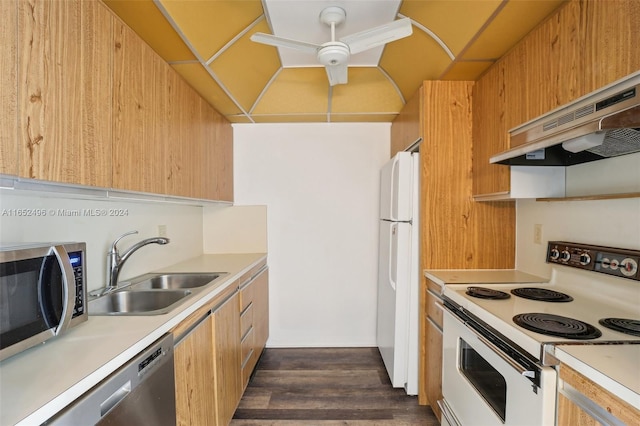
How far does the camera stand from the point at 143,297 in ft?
5.37

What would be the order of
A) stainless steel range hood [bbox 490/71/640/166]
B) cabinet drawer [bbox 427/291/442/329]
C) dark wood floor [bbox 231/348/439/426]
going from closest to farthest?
stainless steel range hood [bbox 490/71/640/166]
cabinet drawer [bbox 427/291/442/329]
dark wood floor [bbox 231/348/439/426]

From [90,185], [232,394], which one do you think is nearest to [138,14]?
[90,185]

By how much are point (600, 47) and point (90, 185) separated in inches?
78.3

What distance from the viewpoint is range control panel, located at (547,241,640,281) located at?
1.20m

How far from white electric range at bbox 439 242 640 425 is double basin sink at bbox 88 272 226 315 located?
134 centimetres

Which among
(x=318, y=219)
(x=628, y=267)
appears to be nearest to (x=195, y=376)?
(x=318, y=219)

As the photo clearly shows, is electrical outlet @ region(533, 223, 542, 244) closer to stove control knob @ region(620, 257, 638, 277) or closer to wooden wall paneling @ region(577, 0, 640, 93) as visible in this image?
stove control knob @ region(620, 257, 638, 277)

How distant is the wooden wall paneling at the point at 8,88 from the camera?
803 mm

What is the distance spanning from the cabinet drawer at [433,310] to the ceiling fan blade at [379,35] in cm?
147

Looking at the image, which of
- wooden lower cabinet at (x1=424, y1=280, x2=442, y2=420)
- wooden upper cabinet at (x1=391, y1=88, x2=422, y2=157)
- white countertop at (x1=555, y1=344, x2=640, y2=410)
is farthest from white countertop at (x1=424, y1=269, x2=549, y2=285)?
wooden upper cabinet at (x1=391, y1=88, x2=422, y2=157)

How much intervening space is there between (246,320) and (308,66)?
199 cm

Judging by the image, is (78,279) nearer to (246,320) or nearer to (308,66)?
(246,320)

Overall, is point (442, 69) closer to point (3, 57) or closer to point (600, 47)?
point (600, 47)

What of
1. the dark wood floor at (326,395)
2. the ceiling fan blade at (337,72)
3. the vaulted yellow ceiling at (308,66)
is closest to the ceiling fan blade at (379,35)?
the ceiling fan blade at (337,72)
